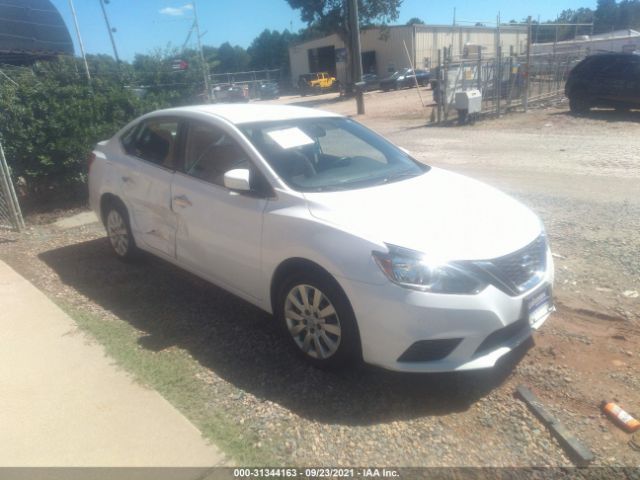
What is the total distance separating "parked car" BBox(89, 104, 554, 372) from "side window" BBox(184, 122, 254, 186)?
0.01 metres

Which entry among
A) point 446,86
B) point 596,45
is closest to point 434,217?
point 446,86

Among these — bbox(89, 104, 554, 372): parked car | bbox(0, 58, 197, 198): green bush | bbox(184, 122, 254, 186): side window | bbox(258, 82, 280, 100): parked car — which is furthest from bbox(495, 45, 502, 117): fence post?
bbox(258, 82, 280, 100): parked car

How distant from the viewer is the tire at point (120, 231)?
5148 mm

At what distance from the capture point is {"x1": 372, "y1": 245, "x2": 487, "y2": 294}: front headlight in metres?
2.84

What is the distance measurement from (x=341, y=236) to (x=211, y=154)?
162cm

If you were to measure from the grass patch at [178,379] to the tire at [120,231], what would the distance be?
3.22 feet

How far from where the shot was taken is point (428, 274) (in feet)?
9.34

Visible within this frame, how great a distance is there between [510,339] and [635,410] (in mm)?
775

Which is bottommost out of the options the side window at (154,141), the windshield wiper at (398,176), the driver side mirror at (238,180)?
the windshield wiper at (398,176)

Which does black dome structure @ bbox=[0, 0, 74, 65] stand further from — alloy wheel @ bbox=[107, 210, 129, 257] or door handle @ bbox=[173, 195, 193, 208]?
door handle @ bbox=[173, 195, 193, 208]

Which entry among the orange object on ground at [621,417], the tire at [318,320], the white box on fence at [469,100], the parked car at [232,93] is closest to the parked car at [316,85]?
the parked car at [232,93]

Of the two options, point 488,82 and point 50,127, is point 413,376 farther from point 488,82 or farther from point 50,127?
point 488,82

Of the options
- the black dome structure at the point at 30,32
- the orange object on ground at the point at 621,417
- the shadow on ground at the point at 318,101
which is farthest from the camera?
the shadow on ground at the point at 318,101

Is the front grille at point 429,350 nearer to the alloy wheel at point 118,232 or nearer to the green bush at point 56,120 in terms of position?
the alloy wheel at point 118,232
